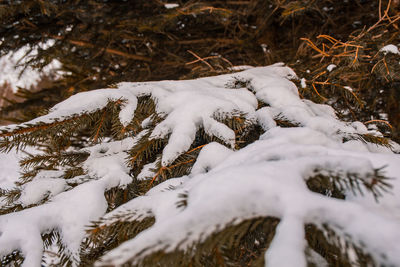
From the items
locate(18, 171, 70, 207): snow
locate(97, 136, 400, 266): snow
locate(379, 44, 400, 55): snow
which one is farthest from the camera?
locate(379, 44, 400, 55): snow

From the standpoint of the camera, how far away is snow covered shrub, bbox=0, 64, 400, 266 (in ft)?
1.15

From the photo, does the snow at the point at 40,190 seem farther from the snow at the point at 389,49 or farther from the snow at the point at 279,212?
the snow at the point at 389,49

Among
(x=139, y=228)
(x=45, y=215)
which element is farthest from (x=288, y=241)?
(x=45, y=215)

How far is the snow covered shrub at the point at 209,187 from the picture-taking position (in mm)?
351

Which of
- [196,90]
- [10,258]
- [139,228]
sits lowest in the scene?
[10,258]

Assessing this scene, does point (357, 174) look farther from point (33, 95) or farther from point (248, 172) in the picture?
point (33, 95)

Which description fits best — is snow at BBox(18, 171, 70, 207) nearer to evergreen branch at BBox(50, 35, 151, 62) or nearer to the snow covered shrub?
the snow covered shrub

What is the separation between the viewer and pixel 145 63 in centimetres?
274

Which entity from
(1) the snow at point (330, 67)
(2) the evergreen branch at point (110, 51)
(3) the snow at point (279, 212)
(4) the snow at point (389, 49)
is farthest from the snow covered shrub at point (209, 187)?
(2) the evergreen branch at point (110, 51)

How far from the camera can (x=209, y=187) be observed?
1.39 ft

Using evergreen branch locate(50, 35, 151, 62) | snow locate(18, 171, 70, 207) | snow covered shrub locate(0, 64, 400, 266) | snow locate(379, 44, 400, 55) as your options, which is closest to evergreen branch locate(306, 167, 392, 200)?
snow covered shrub locate(0, 64, 400, 266)

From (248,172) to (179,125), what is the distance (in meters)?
0.46

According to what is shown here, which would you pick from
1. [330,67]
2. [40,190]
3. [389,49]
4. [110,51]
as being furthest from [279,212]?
[110,51]

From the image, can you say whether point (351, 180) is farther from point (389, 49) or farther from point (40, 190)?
point (389, 49)
